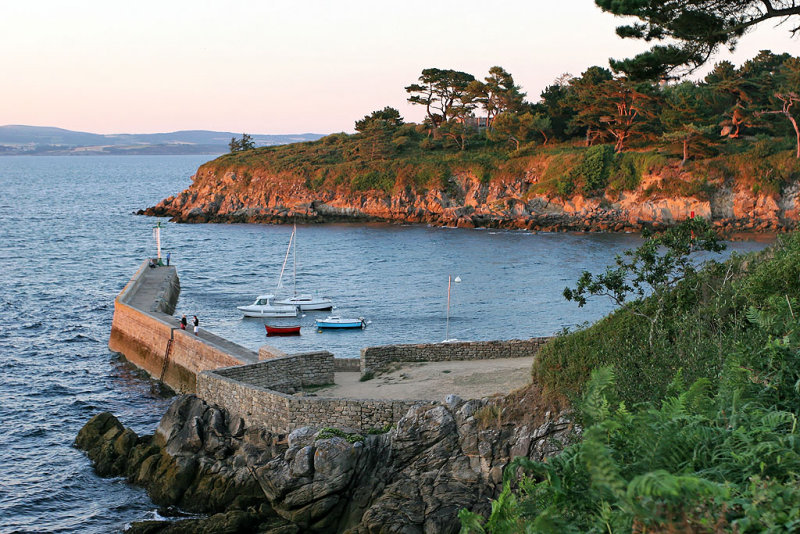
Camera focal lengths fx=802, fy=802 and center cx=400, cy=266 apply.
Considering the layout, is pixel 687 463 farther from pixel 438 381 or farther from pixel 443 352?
pixel 443 352

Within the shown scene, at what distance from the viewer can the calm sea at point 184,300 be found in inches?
917

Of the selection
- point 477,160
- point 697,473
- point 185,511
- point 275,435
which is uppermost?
point 477,160

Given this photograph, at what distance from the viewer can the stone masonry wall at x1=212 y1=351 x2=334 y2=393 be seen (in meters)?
22.5

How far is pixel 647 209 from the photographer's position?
268ft

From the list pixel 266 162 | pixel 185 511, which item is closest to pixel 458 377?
pixel 185 511

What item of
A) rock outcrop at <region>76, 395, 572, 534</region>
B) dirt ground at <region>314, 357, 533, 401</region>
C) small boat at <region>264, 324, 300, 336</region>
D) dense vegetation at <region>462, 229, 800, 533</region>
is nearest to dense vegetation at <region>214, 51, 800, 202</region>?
small boat at <region>264, 324, 300, 336</region>

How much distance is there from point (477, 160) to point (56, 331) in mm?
62828

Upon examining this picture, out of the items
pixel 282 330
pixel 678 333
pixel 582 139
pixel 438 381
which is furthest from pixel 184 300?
pixel 582 139

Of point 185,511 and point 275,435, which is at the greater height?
point 275,435

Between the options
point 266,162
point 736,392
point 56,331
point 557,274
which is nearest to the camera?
point 736,392

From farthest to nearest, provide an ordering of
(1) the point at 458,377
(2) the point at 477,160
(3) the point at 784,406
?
1. (2) the point at 477,160
2. (1) the point at 458,377
3. (3) the point at 784,406

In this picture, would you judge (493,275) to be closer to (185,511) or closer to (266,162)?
(185,511)

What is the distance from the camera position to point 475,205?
91688 mm

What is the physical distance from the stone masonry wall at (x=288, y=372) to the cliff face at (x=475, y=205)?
60966 mm
